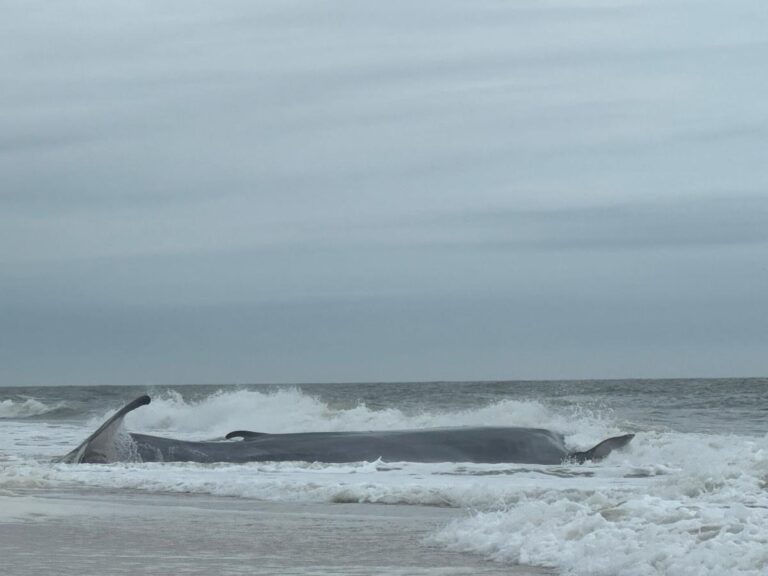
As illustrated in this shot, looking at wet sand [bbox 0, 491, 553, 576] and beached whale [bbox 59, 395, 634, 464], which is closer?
wet sand [bbox 0, 491, 553, 576]

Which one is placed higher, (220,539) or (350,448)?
(350,448)

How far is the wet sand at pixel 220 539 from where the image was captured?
732 cm

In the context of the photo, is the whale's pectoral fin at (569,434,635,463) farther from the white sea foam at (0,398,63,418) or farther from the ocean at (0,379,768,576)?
the white sea foam at (0,398,63,418)

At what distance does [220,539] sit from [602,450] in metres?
9.41

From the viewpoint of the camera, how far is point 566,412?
36469mm

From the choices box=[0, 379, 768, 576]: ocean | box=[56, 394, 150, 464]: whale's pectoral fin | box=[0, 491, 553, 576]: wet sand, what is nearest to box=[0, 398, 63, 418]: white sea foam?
box=[0, 379, 768, 576]: ocean

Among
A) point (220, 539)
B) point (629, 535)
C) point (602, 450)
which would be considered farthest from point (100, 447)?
point (629, 535)

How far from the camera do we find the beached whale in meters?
16.6

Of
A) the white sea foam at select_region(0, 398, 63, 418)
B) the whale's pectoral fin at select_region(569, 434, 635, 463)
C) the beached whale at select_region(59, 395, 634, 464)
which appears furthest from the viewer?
the white sea foam at select_region(0, 398, 63, 418)

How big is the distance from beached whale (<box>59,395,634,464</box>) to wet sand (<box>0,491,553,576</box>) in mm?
4555

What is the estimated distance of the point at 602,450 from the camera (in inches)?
674

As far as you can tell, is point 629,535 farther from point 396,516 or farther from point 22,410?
point 22,410

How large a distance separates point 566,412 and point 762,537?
29726 millimetres

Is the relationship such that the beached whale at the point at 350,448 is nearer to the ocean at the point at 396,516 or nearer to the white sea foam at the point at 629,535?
the ocean at the point at 396,516
